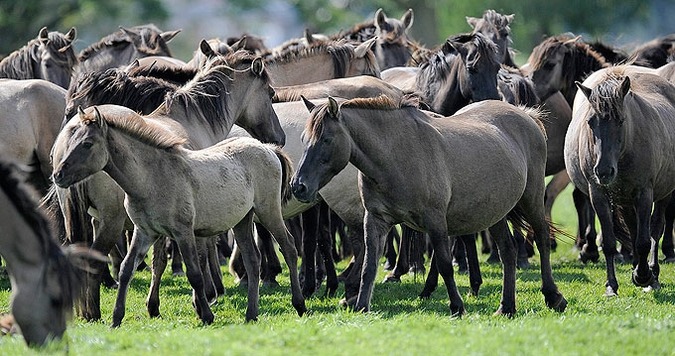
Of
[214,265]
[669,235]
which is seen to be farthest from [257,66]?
[669,235]

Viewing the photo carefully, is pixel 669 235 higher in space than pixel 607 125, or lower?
lower

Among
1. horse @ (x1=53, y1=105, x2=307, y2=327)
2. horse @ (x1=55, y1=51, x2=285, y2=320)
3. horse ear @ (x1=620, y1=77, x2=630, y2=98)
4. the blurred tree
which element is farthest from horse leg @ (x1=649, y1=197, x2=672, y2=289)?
the blurred tree

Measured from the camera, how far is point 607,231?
11047mm

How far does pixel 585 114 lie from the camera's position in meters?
11.3

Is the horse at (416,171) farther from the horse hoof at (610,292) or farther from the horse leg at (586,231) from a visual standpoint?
the horse leg at (586,231)

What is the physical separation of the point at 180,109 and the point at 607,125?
4317 mm

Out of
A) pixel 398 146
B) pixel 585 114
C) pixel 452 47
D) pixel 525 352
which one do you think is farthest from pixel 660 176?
pixel 525 352

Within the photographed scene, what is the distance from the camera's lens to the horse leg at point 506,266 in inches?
366

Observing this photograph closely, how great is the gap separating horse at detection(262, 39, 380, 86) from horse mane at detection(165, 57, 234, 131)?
10.3 feet

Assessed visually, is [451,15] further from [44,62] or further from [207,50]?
[207,50]

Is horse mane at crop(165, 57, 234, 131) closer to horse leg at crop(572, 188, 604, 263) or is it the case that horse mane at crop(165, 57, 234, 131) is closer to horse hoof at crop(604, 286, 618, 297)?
horse hoof at crop(604, 286, 618, 297)

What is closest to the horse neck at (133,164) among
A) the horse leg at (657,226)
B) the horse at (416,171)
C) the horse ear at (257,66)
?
the horse at (416,171)

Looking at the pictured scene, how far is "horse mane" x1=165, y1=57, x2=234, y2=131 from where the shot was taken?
33.6 ft

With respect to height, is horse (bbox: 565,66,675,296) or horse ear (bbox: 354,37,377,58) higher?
horse ear (bbox: 354,37,377,58)
